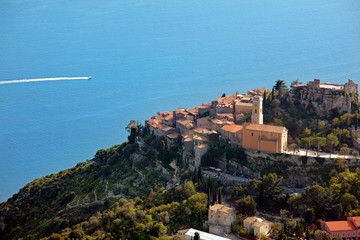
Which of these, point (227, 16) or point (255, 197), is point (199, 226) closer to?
point (255, 197)

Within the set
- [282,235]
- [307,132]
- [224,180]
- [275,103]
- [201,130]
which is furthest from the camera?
[275,103]

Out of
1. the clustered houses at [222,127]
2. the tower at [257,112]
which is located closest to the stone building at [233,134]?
the clustered houses at [222,127]

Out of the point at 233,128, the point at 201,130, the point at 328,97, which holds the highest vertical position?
the point at 328,97

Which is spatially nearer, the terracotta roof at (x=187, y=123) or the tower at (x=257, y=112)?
the tower at (x=257, y=112)

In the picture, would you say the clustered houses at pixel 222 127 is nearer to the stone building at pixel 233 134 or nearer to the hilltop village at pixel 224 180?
the stone building at pixel 233 134

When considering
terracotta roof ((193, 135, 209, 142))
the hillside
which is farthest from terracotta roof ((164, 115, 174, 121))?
terracotta roof ((193, 135, 209, 142))

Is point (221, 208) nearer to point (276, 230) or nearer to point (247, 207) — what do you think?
point (247, 207)

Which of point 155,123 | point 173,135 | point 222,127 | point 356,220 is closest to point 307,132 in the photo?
point 222,127

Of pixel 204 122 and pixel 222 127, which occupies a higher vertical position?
pixel 222 127
